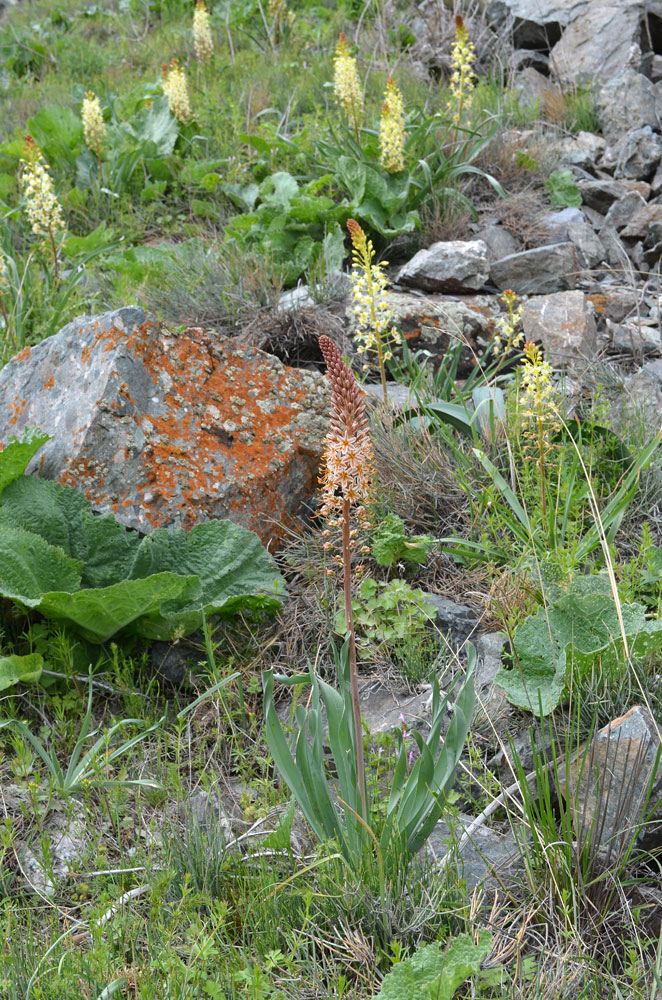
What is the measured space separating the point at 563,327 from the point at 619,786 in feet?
8.50

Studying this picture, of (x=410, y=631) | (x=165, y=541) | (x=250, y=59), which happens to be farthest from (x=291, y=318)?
(x=250, y=59)

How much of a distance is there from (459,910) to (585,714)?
2.26ft

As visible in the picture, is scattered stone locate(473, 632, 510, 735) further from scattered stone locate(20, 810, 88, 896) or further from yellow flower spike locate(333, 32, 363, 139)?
yellow flower spike locate(333, 32, 363, 139)

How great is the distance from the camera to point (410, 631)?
2670 millimetres

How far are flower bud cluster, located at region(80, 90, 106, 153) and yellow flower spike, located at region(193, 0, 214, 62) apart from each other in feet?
7.08

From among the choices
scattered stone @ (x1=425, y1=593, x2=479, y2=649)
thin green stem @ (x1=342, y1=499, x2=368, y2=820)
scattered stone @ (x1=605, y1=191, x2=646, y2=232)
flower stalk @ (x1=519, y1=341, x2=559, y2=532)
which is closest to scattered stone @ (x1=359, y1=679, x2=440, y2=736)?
scattered stone @ (x1=425, y1=593, x2=479, y2=649)

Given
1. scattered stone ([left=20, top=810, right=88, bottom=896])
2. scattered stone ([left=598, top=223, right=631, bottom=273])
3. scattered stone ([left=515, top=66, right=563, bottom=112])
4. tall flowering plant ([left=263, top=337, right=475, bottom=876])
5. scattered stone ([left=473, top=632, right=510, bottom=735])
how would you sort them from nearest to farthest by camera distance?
1. tall flowering plant ([left=263, top=337, right=475, bottom=876])
2. scattered stone ([left=20, top=810, right=88, bottom=896])
3. scattered stone ([left=473, top=632, right=510, bottom=735])
4. scattered stone ([left=598, top=223, right=631, bottom=273])
5. scattered stone ([left=515, top=66, right=563, bottom=112])

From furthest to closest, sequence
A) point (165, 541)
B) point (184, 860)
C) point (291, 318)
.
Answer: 1. point (291, 318)
2. point (165, 541)
3. point (184, 860)

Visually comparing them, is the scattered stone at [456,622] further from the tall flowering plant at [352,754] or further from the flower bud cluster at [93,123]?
the flower bud cluster at [93,123]

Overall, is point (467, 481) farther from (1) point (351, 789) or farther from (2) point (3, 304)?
(2) point (3, 304)

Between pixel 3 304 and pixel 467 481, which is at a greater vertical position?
pixel 3 304

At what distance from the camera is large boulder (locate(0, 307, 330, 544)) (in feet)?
9.69

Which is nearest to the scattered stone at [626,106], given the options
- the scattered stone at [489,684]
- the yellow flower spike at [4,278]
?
the yellow flower spike at [4,278]

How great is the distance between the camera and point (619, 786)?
197 cm
